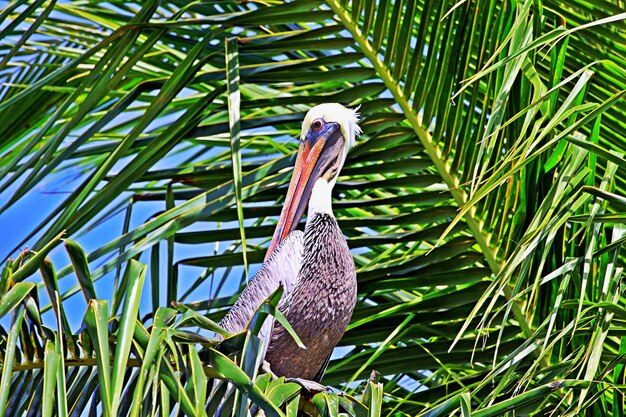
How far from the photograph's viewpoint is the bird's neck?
3.16 m

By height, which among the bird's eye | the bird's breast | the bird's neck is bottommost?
the bird's breast

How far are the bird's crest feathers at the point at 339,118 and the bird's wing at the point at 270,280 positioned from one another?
1.64 feet

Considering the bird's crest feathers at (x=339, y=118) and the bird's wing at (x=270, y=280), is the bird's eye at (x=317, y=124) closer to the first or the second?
the bird's crest feathers at (x=339, y=118)

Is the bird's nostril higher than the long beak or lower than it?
higher

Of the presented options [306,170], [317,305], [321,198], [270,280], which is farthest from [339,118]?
[317,305]

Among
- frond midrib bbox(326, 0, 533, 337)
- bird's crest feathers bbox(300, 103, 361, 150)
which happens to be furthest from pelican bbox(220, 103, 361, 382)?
frond midrib bbox(326, 0, 533, 337)

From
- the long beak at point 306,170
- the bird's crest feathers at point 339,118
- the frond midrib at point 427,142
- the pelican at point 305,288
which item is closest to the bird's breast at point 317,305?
the pelican at point 305,288

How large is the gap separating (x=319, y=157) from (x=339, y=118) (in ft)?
0.59

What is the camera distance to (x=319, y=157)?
3.46 metres

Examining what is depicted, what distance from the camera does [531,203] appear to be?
261cm

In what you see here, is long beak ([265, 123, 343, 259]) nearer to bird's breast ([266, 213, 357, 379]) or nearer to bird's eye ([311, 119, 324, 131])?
bird's eye ([311, 119, 324, 131])

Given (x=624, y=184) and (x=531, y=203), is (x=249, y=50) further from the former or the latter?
(x=624, y=184)

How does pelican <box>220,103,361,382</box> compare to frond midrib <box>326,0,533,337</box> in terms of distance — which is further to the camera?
pelican <box>220,103,361,382</box>

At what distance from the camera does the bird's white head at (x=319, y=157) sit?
3264mm
